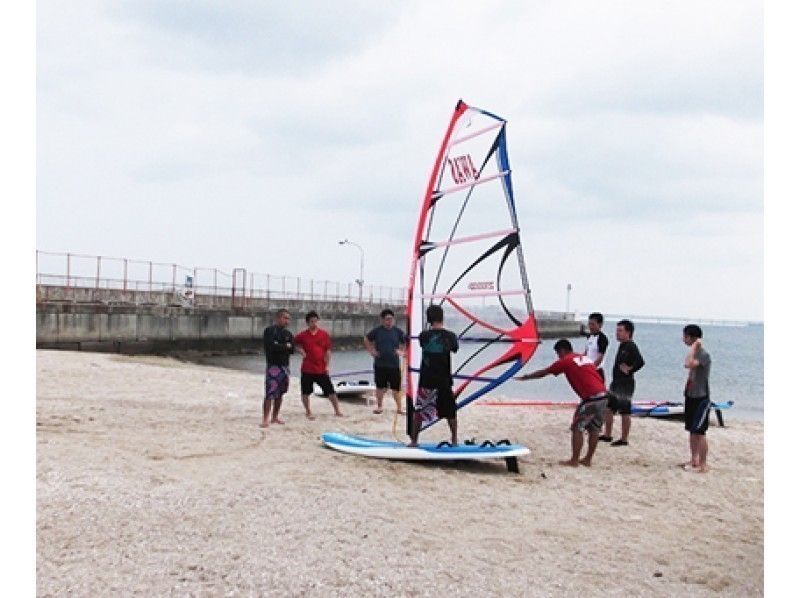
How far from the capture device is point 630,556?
4949mm

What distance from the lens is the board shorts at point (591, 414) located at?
745 cm

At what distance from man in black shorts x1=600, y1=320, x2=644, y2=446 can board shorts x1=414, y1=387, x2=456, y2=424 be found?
2.23 meters

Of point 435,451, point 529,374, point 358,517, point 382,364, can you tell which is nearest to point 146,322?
point 382,364

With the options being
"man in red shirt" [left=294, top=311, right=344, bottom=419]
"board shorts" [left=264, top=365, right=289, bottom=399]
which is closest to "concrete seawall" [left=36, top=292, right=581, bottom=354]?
"man in red shirt" [left=294, top=311, right=344, bottom=419]

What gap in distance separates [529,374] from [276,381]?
9.60 feet

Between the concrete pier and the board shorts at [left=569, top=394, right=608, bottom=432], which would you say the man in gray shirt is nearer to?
the board shorts at [left=569, top=394, right=608, bottom=432]

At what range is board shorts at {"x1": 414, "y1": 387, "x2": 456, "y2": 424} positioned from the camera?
7.27 metres

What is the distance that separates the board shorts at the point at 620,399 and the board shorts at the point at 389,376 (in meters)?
2.61

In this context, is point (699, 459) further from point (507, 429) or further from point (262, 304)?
point (262, 304)

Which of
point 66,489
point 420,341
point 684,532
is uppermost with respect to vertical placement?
point 420,341

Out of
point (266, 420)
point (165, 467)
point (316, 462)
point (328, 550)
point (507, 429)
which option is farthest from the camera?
point (507, 429)

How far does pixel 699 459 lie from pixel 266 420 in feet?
15.2

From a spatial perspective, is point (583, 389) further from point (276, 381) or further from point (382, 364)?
point (276, 381)

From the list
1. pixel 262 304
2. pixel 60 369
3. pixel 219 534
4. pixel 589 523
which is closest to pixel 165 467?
pixel 219 534
